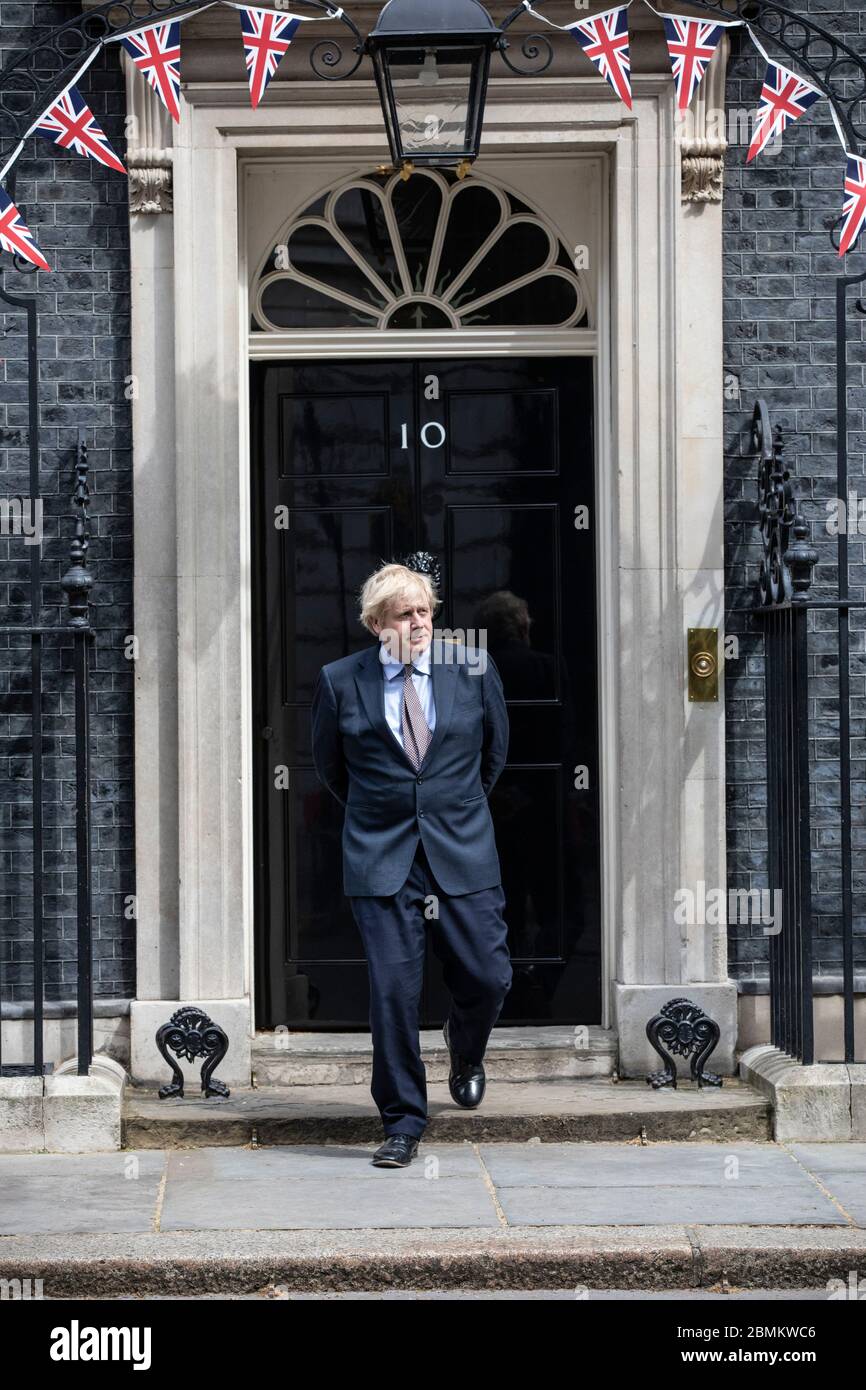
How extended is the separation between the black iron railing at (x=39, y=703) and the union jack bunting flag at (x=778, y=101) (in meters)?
2.80

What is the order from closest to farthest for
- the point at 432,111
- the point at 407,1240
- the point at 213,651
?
1. the point at 407,1240
2. the point at 432,111
3. the point at 213,651

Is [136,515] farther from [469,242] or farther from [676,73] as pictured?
[676,73]

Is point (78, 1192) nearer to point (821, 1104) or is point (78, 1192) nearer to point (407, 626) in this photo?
point (407, 626)

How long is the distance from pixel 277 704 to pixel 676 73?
293 centimetres

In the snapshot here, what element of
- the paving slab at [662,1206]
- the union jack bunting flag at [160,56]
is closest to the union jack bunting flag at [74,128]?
the union jack bunting flag at [160,56]

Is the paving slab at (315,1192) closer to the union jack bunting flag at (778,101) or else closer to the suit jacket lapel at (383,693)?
the suit jacket lapel at (383,693)

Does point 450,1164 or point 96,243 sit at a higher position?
point 96,243

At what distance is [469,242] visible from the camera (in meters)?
7.99

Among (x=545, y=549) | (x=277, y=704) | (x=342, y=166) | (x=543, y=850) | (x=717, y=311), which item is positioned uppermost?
(x=342, y=166)

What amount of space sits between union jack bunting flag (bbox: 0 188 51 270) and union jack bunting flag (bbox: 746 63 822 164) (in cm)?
264

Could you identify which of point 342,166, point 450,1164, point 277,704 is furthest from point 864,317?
point 450,1164

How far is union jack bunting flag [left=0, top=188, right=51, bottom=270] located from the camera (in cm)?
700

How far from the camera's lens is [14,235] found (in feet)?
23.0

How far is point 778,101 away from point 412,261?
1.71 metres
